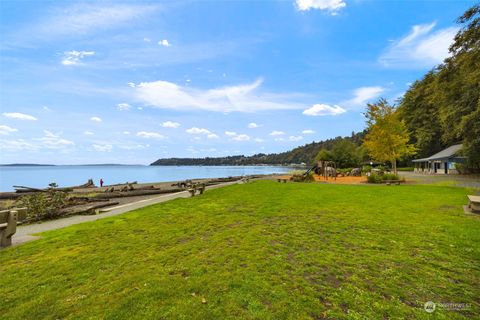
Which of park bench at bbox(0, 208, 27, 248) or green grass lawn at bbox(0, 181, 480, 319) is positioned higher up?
park bench at bbox(0, 208, 27, 248)

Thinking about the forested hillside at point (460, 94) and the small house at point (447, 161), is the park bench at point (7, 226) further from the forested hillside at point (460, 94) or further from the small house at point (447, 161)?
the small house at point (447, 161)

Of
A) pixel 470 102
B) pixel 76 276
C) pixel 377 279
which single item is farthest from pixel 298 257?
pixel 470 102

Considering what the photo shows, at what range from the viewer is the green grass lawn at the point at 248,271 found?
2908 mm

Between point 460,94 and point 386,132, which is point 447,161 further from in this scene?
point 386,132

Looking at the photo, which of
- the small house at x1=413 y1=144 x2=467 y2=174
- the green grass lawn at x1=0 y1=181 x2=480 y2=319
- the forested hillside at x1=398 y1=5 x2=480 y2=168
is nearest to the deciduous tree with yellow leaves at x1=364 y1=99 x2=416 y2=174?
the forested hillside at x1=398 y1=5 x2=480 y2=168

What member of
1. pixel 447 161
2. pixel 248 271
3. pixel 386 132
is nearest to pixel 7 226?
pixel 248 271

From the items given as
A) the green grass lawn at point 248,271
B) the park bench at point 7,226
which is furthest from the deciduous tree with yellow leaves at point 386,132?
the park bench at point 7,226

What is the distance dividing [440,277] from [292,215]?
463 centimetres

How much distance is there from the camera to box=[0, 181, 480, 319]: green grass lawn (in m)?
2.91

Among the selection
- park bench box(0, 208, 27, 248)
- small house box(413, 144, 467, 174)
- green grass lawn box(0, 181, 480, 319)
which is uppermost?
small house box(413, 144, 467, 174)

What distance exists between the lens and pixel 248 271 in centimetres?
384

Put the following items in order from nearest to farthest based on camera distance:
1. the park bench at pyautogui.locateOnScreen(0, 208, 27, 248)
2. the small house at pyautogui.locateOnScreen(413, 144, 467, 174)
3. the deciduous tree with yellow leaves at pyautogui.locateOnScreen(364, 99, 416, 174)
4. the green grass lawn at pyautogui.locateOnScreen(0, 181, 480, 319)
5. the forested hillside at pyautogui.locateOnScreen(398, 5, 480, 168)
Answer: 1. the green grass lawn at pyautogui.locateOnScreen(0, 181, 480, 319)
2. the park bench at pyautogui.locateOnScreen(0, 208, 27, 248)
3. the forested hillside at pyautogui.locateOnScreen(398, 5, 480, 168)
4. the deciduous tree with yellow leaves at pyautogui.locateOnScreen(364, 99, 416, 174)
5. the small house at pyautogui.locateOnScreen(413, 144, 467, 174)

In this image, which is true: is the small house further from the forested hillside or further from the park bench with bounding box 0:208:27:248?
the park bench with bounding box 0:208:27:248

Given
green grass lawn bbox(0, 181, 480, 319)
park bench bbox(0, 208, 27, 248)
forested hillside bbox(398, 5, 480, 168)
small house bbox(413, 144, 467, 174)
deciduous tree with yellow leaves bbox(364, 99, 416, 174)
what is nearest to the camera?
green grass lawn bbox(0, 181, 480, 319)
